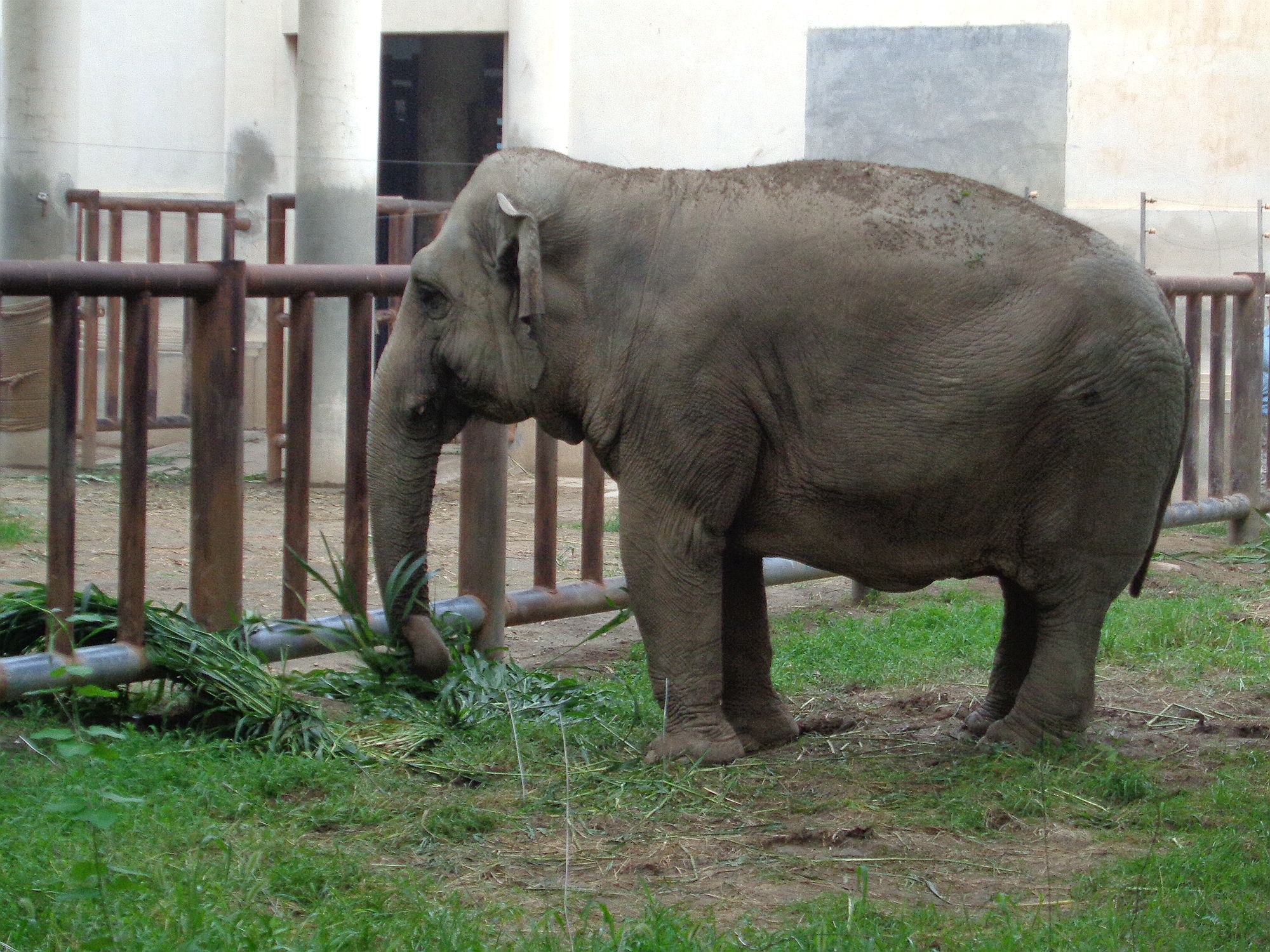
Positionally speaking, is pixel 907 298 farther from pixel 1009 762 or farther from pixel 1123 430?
pixel 1009 762

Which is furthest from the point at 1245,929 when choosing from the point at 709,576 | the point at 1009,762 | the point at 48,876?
the point at 48,876

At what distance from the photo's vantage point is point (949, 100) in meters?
13.1

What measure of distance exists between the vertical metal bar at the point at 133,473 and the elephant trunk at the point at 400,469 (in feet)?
2.27

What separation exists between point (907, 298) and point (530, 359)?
109 centimetres

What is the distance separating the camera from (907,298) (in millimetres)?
4574

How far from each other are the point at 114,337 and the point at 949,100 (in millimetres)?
6590

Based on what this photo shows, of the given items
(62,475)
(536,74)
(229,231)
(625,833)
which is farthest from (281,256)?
(625,833)

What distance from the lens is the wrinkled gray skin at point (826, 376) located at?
4539 mm

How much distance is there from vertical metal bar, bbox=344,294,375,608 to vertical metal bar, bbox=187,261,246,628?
504 millimetres

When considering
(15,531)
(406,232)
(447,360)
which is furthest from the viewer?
(406,232)

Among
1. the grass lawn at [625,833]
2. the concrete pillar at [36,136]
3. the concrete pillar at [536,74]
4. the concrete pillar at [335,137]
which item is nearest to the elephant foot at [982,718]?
the grass lawn at [625,833]

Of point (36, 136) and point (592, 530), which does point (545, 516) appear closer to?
point (592, 530)

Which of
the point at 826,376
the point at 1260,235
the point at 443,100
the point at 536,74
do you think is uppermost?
the point at 443,100

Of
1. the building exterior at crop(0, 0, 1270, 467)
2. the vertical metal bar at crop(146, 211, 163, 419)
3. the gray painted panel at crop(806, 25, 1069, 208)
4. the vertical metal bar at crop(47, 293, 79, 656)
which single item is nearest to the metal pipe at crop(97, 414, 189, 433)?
the vertical metal bar at crop(146, 211, 163, 419)
